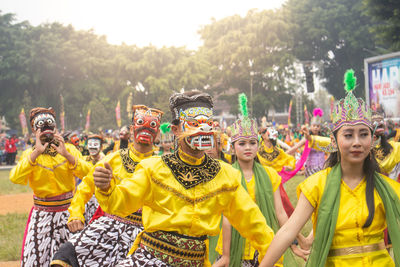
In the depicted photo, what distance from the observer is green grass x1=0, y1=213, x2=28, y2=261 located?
7.90 meters

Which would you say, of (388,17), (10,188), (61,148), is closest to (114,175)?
(61,148)

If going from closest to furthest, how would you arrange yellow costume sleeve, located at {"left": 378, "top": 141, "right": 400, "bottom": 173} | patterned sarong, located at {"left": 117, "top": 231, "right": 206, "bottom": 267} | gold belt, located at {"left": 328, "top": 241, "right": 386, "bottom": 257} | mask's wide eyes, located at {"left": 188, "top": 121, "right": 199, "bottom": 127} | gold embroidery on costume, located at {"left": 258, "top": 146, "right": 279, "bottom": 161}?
gold belt, located at {"left": 328, "top": 241, "right": 386, "bottom": 257}, patterned sarong, located at {"left": 117, "top": 231, "right": 206, "bottom": 267}, mask's wide eyes, located at {"left": 188, "top": 121, "right": 199, "bottom": 127}, yellow costume sleeve, located at {"left": 378, "top": 141, "right": 400, "bottom": 173}, gold embroidery on costume, located at {"left": 258, "top": 146, "right": 279, "bottom": 161}

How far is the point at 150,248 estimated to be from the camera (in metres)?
3.34

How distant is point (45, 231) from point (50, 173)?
0.77m

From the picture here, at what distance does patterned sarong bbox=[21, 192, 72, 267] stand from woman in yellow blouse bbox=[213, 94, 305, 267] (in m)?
2.08

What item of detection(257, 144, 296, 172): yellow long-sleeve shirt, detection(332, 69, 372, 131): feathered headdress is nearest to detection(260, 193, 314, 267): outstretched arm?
detection(332, 69, 372, 131): feathered headdress

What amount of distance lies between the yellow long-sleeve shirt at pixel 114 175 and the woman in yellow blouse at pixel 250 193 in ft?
3.69

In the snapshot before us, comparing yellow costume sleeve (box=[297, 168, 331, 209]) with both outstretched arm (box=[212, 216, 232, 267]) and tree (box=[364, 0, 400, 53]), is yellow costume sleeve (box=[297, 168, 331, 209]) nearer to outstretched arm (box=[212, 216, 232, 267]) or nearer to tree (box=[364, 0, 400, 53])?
outstretched arm (box=[212, 216, 232, 267])

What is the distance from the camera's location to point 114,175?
5051mm

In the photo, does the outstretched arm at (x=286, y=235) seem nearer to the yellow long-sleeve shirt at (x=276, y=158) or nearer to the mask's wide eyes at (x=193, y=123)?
the mask's wide eyes at (x=193, y=123)

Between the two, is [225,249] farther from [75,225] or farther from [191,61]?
[191,61]

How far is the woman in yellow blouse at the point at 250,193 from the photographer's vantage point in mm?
4930

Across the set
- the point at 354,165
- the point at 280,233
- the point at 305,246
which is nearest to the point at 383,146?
the point at 305,246

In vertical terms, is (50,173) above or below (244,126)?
below
